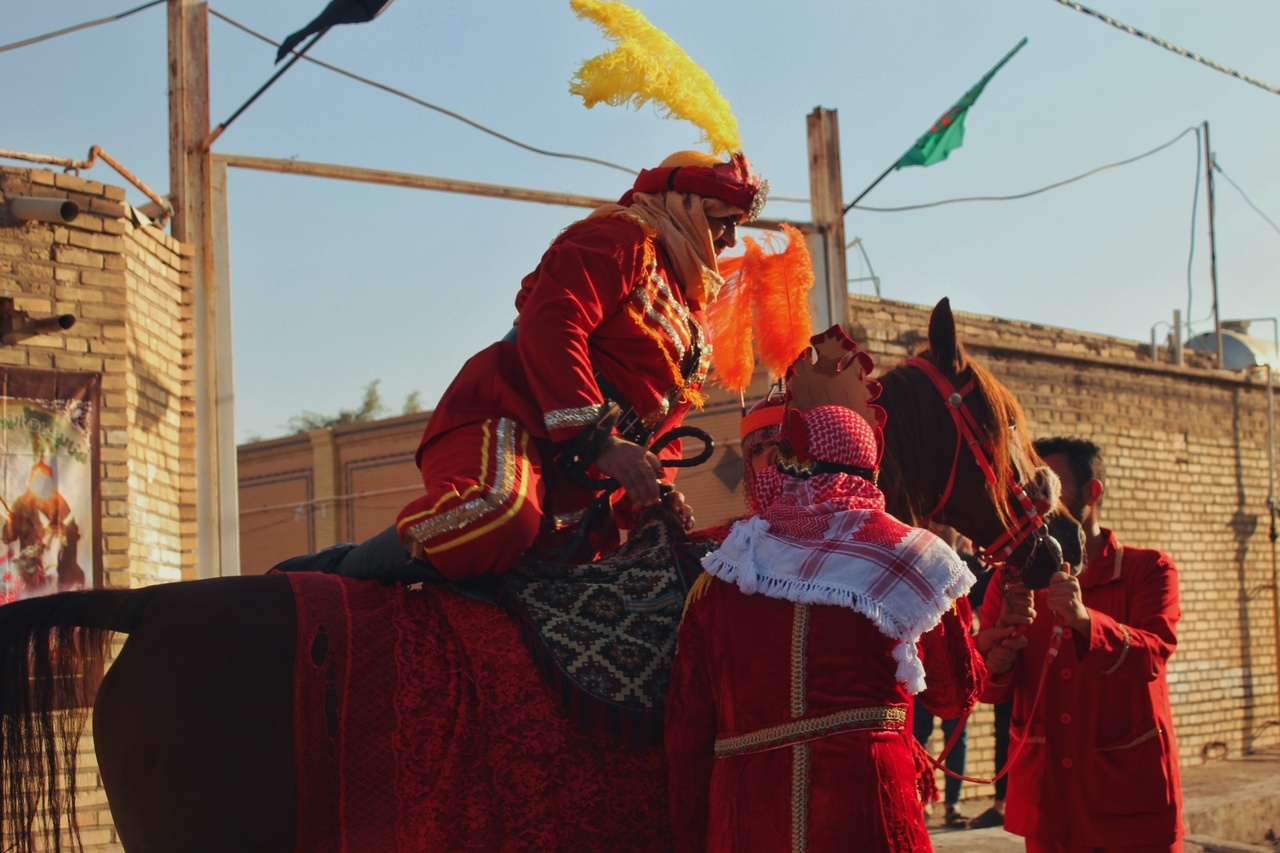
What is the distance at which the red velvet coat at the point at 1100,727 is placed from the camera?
12.9 ft

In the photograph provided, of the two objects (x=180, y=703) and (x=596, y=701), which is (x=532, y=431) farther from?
(x=180, y=703)

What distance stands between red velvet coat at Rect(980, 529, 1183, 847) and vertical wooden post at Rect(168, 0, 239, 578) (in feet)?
17.3

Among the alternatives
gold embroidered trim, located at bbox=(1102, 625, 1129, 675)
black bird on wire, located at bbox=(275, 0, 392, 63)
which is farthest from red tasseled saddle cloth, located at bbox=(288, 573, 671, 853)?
black bird on wire, located at bbox=(275, 0, 392, 63)

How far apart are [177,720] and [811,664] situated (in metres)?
1.34

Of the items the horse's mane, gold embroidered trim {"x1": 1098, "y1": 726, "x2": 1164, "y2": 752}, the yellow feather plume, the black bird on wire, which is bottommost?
gold embroidered trim {"x1": 1098, "y1": 726, "x2": 1164, "y2": 752}

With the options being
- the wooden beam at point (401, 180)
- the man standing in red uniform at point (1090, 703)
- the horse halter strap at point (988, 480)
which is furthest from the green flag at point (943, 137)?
the horse halter strap at point (988, 480)

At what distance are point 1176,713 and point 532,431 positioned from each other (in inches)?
404

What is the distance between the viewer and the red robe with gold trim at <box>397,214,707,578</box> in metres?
2.84

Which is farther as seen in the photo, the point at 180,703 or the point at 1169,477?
the point at 1169,477

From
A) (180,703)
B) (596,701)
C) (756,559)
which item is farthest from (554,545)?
(180,703)

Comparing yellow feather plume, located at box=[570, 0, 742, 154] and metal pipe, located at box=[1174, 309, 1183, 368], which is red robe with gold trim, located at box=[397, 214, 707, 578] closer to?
yellow feather plume, located at box=[570, 0, 742, 154]

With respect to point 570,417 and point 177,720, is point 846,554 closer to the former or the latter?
point 570,417

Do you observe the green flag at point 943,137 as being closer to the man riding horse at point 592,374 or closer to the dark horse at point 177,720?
the man riding horse at point 592,374

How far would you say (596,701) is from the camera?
272 centimetres
